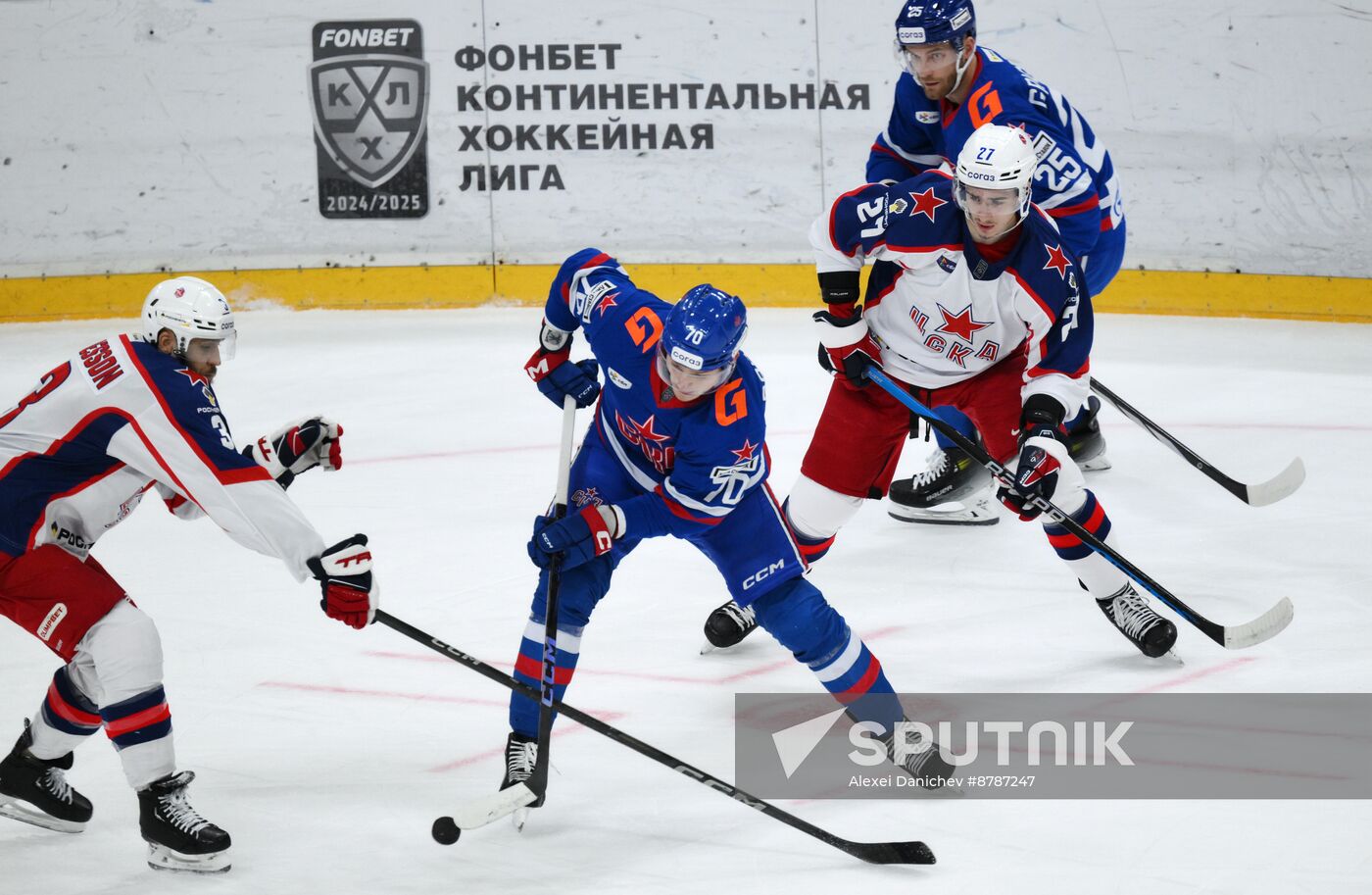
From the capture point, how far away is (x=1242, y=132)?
23.7 feet

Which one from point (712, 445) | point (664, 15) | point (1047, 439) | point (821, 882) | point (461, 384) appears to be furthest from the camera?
point (664, 15)

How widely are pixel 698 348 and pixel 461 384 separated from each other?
3903mm

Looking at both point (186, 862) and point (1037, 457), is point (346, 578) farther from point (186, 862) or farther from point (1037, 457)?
point (1037, 457)

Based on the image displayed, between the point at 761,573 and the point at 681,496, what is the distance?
225mm

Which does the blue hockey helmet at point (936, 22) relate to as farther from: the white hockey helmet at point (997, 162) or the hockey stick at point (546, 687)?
the hockey stick at point (546, 687)

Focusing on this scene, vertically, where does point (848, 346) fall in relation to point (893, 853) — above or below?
above

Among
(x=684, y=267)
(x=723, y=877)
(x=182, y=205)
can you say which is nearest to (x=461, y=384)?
(x=684, y=267)

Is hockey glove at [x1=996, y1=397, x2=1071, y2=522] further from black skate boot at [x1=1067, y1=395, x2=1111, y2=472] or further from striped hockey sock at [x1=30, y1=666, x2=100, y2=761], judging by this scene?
striped hockey sock at [x1=30, y1=666, x2=100, y2=761]

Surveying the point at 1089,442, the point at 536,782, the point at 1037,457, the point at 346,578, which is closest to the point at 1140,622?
the point at 1037,457

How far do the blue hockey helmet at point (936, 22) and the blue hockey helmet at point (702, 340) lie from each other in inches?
62.6

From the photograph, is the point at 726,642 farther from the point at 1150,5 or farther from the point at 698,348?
the point at 1150,5

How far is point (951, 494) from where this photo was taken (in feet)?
15.6

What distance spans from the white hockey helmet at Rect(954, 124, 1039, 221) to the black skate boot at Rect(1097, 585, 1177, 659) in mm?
→ 1003

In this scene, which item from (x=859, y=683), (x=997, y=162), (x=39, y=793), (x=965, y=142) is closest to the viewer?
(x=39, y=793)
